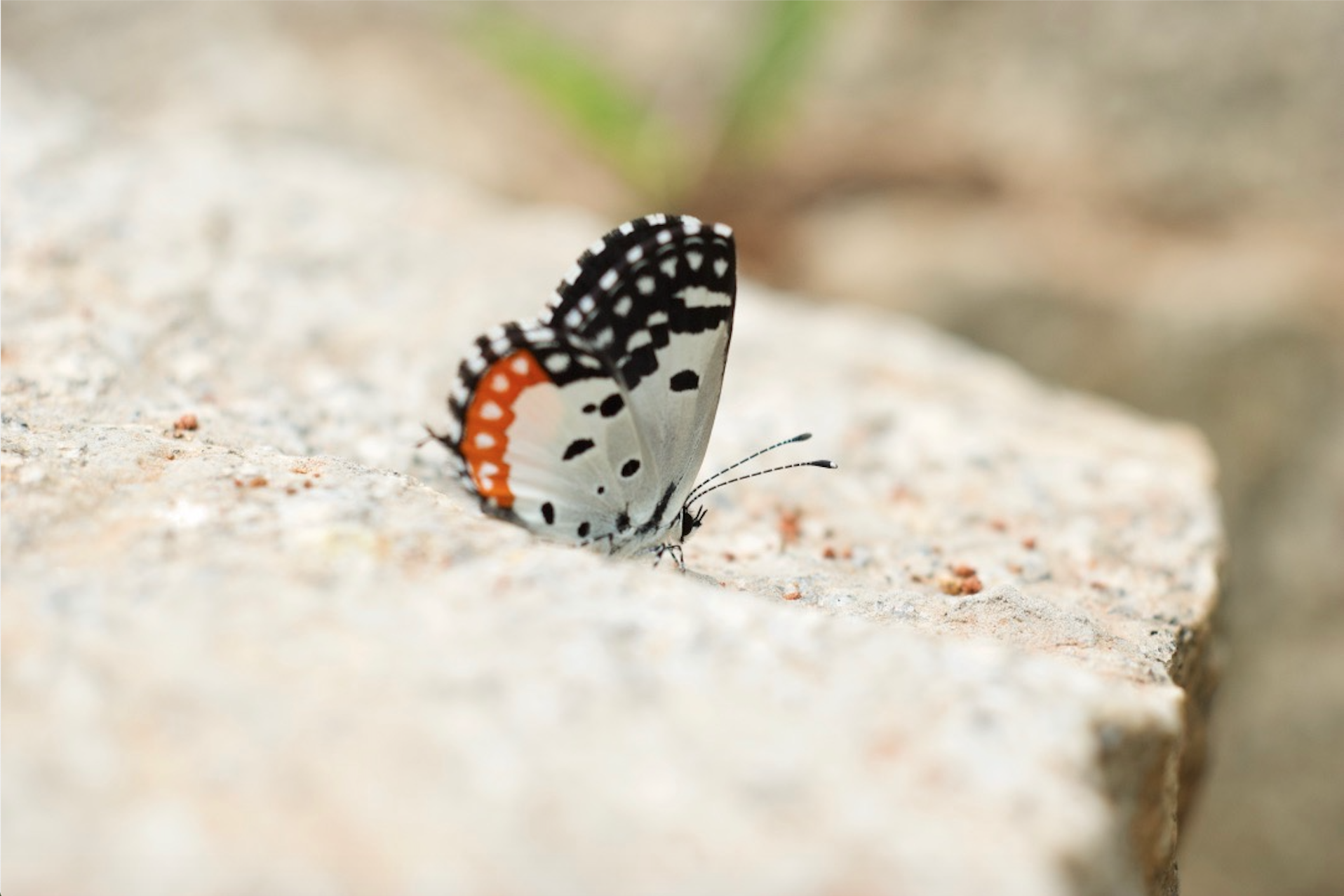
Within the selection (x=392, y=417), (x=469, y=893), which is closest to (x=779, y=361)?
(x=392, y=417)

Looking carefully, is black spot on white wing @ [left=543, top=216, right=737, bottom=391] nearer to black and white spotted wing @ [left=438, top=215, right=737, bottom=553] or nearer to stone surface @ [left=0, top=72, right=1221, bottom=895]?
black and white spotted wing @ [left=438, top=215, right=737, bottom=553]

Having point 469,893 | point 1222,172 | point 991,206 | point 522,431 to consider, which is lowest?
point 469,893

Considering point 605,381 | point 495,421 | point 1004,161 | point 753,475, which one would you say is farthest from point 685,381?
point 1004,161

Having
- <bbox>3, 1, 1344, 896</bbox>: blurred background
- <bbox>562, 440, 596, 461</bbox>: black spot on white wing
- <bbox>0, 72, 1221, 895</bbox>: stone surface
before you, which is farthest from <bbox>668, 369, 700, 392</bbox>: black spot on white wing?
<bbox>3, 1, 1344, 896</bbox>: blurred background

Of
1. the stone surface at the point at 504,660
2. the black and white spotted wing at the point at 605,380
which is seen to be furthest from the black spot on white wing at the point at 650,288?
the stone surface at the point at 504,660

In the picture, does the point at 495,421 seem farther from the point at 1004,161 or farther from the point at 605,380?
the point at 1004,161

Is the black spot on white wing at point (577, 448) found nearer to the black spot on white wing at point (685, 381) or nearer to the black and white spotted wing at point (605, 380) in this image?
the black and white spotted wing at point (605, 380)

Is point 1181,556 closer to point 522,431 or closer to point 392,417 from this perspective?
point 522,431
